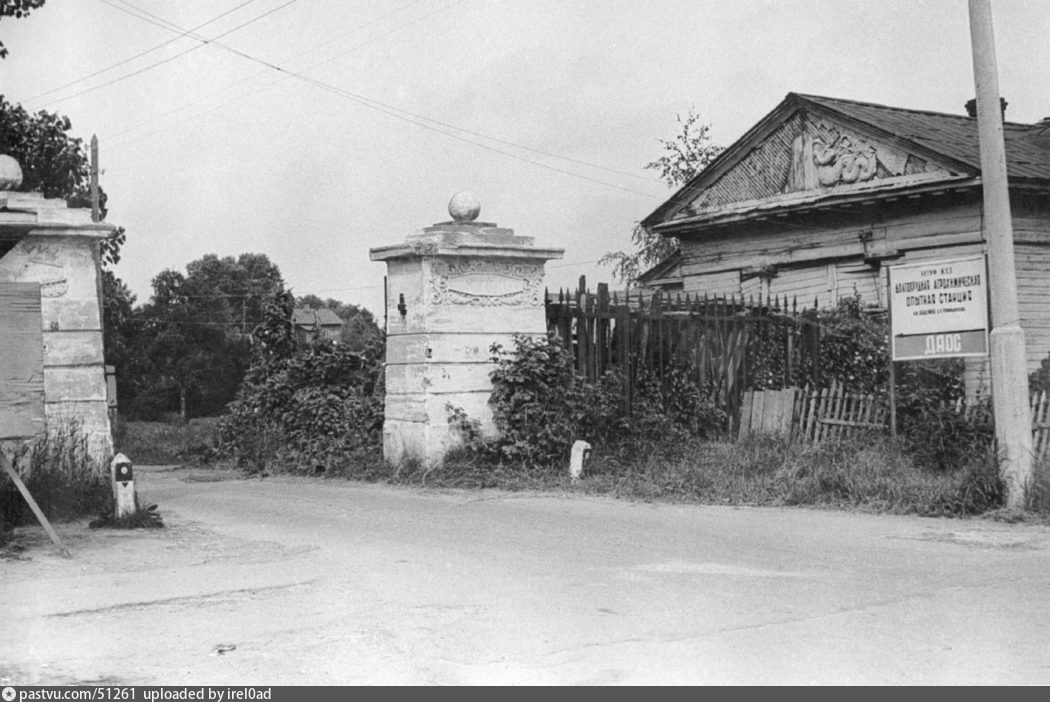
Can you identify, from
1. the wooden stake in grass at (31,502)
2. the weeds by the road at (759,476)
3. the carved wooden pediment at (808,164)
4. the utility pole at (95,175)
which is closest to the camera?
the wooden stake in grass at (31,502)

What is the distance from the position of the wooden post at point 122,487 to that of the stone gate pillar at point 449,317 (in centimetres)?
472

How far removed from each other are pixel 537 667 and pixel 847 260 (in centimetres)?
1865

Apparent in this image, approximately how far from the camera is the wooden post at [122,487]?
11.4m

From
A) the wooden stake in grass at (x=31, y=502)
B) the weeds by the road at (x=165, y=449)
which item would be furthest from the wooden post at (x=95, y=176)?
the wooden stake in grass at (x=31, y=502)

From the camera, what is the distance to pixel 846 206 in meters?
22.8

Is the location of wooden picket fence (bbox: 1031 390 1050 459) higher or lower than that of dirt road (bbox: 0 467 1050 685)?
higher

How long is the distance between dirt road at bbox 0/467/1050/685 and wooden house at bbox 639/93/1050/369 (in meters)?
11.0

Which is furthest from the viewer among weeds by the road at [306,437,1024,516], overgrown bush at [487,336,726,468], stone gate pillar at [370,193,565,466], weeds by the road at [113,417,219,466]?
weeds by the road at [113,417,219,466]

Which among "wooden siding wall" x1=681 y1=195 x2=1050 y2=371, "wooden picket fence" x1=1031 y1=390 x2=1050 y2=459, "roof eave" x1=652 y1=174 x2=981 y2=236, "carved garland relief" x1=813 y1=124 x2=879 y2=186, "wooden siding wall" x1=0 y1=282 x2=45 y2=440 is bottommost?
"wooden picket fence" x1=1031 y1=390 x2=1050 y2=459

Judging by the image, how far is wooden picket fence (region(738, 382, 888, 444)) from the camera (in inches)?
610

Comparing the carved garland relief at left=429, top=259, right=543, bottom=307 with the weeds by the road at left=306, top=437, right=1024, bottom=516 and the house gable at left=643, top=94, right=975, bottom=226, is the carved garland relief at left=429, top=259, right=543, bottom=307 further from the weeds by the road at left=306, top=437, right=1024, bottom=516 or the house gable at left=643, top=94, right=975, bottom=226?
the house gable at left=643, top=94, right=975, bottom=226

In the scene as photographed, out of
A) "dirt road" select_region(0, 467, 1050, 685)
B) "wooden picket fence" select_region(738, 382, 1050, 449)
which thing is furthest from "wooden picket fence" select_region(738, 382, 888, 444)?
"dirt road" select_region(0, 467, 1050, 685)

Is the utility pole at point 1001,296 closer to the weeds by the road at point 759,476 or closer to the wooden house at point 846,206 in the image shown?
the weeds by the road at point 759,476
